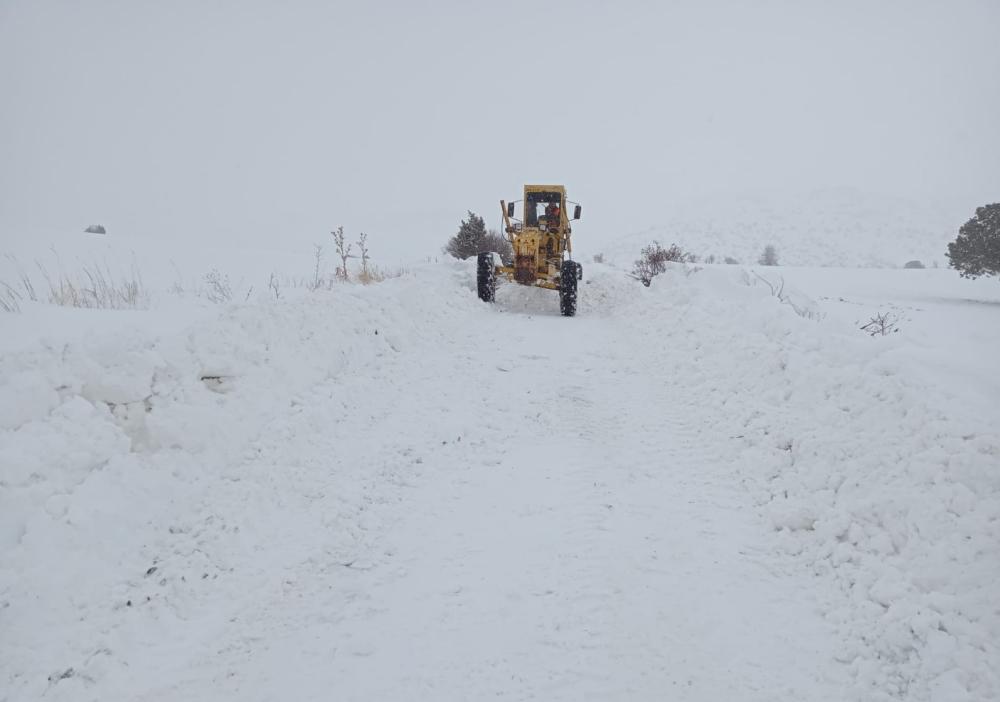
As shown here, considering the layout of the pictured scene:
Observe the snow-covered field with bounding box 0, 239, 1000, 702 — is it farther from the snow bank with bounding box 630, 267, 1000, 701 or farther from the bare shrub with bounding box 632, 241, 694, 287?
the bare shrub with bounding box 632, 241, 694, 287

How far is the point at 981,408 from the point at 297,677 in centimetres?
456

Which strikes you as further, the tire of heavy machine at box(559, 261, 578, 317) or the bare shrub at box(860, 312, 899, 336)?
the tire of heavy machine at box(559, 261, 578, 317)

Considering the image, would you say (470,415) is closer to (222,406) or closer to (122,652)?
(222,406)

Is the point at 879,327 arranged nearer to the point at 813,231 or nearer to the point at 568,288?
the point at 568,288

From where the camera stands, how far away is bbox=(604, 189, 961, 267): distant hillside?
4422 cm

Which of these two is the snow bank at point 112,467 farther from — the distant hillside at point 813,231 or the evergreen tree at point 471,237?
the distant hillside at point 813,231

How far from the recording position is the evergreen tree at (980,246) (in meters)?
16.7

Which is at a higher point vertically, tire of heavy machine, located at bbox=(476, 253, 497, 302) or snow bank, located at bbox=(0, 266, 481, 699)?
tire of heavy machine, located at bbox=(476, 253, 497, 302)

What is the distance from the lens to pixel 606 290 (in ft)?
46.1

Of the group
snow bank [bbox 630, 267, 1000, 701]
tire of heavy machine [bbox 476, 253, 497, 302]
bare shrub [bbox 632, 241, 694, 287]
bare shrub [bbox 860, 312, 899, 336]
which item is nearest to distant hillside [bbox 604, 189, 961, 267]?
bare shrub [bbox 632, 241, 694, 287]

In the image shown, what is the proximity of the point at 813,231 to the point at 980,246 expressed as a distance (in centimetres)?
3672

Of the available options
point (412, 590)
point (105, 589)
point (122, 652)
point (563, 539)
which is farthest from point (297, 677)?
point (563, 539)

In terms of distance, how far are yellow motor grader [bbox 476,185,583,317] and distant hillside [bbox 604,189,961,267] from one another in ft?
94.7

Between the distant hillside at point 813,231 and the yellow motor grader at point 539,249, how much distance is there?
28.9 meters
